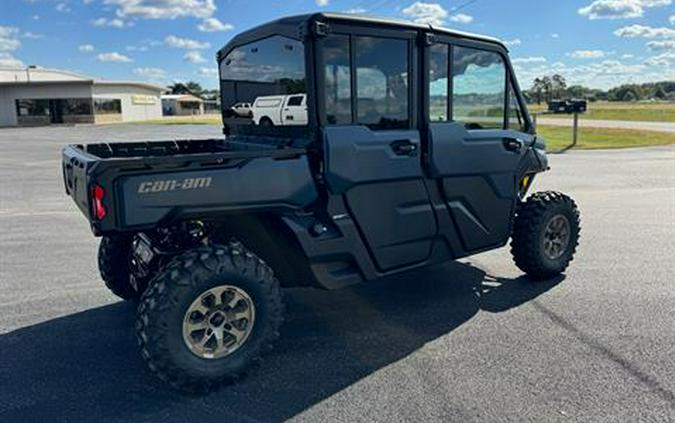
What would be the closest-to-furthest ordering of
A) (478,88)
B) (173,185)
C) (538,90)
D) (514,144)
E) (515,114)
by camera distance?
(173,185), (478,88), (514,144), (515,114), (538,90)

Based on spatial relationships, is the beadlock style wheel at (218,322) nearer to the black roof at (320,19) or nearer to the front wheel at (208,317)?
the front wheel at (208,317)

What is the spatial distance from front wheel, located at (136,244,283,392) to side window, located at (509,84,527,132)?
287 centimetres

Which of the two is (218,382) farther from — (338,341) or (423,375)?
(423,375)

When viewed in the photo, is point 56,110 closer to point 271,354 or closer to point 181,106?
point 181,106

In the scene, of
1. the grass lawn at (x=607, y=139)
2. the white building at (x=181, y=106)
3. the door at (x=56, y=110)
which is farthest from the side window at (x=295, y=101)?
the white building at (x=181, y=106)

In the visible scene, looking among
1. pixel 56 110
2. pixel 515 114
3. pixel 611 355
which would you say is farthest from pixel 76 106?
pixel 611 355

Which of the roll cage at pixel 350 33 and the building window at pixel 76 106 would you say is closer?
the roll cage at pixel 350 33

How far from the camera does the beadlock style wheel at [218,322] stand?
340 cm

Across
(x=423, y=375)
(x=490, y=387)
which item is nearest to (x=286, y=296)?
(x=423, y=375)

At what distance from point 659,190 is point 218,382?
418 inches

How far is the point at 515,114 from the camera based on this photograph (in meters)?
5.10

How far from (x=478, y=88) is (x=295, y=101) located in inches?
69.4

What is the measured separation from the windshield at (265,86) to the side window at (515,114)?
7.30 ft

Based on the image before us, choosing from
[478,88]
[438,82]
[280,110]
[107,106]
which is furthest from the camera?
[107,106]
